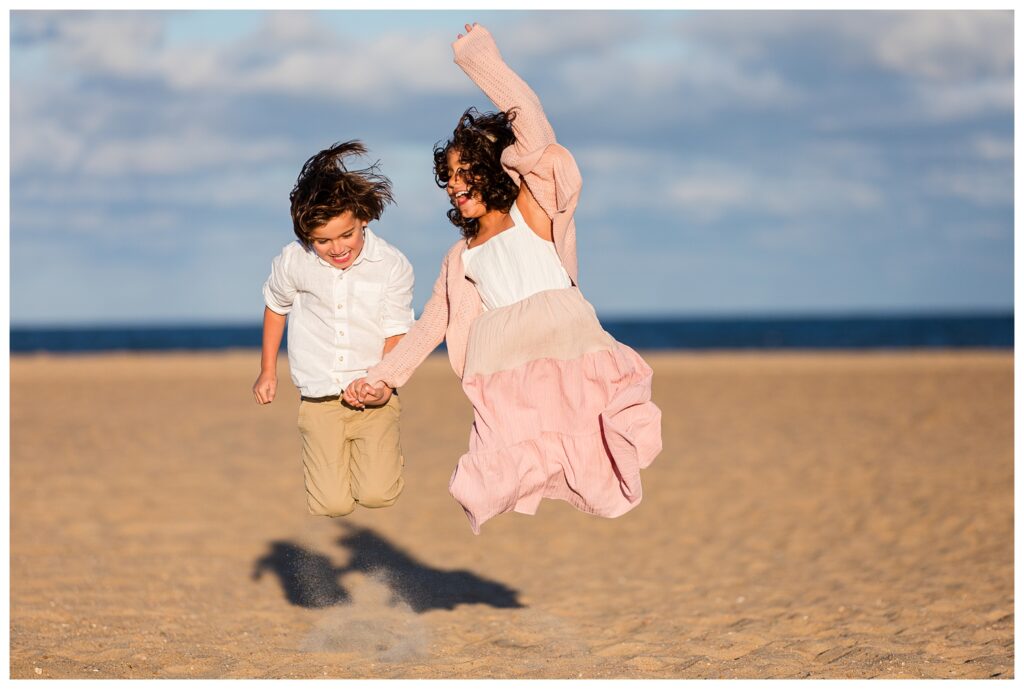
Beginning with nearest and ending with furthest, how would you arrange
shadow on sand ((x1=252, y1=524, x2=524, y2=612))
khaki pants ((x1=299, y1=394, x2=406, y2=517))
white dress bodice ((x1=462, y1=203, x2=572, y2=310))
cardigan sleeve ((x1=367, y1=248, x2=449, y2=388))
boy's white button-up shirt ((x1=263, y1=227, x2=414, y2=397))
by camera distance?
white dress bodice ((x1=462, y1=203, x2=572, y2=310)), cardigan sleeve ((x1=367, y1=248, x2=449, y2=388)), boy's white button-up shirt ((x1=263, y1=227, x2=414, y2=397)), khaki pants ((x1=299, y1=394, x2=406, y2=517)), shadow on sand ((x1=252, y1=524, x2=524, y2=612))

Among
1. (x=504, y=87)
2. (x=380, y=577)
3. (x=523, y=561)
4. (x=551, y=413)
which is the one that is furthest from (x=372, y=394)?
(x=523, y=561)

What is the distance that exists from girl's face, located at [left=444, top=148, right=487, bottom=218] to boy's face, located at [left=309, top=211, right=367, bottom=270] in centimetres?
38

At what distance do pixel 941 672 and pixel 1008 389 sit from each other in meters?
13.4

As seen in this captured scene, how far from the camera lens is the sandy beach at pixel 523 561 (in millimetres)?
6180

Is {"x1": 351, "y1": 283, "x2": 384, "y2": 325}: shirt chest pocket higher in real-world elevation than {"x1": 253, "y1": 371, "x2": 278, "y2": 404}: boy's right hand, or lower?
higher

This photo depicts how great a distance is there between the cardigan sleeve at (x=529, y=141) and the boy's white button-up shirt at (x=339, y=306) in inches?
27.2

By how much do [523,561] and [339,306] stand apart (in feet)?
14.9

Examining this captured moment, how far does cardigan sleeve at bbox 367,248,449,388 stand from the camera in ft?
14.8

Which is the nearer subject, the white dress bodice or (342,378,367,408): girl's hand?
the white dress bodice

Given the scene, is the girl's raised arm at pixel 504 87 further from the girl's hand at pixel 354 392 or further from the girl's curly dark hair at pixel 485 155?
the girl's hand at pixel 354 392

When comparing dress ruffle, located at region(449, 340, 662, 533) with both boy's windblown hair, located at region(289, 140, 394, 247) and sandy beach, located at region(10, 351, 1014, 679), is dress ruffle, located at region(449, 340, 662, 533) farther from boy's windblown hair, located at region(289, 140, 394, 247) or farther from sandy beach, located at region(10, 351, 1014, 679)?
sandy beach, located at region(10, 351, 1014, 679)

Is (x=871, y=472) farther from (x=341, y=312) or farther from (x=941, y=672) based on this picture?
(x=341, y=312)

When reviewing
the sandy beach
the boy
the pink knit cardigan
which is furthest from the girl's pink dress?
the sandy beach

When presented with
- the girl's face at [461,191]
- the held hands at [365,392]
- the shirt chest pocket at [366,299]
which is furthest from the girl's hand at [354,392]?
the girl's face at [461,191]
